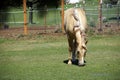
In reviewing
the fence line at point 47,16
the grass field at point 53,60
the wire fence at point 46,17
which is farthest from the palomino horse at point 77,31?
the fence line at point 47,16

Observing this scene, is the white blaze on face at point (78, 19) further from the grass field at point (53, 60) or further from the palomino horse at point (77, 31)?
the grass field at point (53, 60)

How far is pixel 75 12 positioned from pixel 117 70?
2.12m

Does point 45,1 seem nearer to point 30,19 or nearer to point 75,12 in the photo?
point 30,19

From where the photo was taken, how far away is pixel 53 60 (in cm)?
1168

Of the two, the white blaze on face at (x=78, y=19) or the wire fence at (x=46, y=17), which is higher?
the white blaze on face at (x=78, y=19)

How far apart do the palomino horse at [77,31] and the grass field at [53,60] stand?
38cm

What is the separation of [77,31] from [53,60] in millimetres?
1587

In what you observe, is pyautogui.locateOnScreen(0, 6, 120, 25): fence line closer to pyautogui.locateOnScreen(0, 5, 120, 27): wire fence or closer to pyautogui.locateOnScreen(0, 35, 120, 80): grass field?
pyautogui.locateOnScreen(0, 5, 120, 27): wire fence

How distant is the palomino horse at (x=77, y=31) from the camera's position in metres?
10.3

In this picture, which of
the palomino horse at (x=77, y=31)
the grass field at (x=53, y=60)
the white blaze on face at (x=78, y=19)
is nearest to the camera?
the grass field at (x=53, y=60)

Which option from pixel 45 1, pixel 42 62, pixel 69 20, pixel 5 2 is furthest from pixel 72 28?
pixel 45 1

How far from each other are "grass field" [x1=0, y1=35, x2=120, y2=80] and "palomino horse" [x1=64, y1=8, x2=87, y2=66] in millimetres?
382

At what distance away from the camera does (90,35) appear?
18250 mm

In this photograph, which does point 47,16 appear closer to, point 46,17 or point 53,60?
point 46,17
